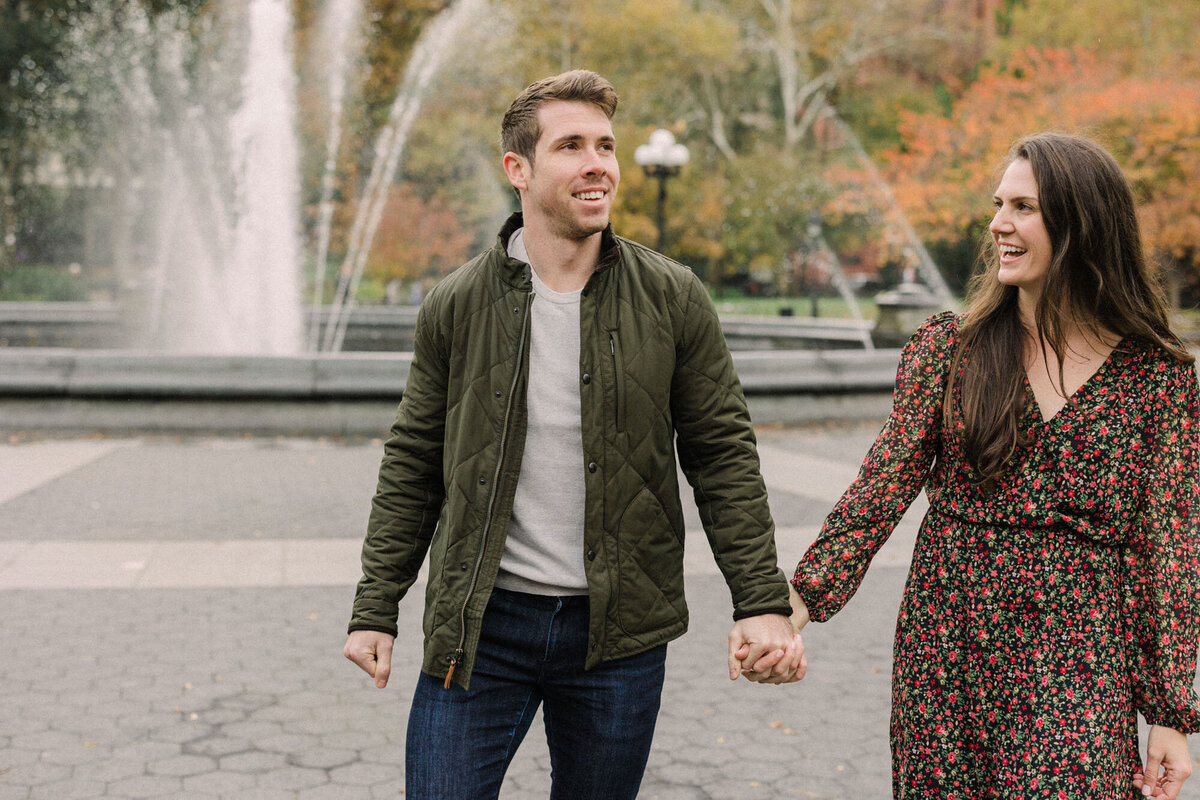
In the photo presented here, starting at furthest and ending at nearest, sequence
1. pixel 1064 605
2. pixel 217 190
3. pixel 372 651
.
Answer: pixel 217 190
pixel 372 651
pixel 1064 605

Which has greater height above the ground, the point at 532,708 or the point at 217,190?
the point at 217,190

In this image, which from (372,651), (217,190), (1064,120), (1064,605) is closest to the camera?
(1064,605)

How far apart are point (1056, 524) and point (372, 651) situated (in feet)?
4.75

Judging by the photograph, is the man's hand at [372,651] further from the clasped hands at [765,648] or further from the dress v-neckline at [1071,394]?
the dress v-neckline at [1071,394]

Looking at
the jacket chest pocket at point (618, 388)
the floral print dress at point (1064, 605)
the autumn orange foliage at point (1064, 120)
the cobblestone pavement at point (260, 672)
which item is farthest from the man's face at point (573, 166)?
the autumn orange foliage at point (1064, 120)

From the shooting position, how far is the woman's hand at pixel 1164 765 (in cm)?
244

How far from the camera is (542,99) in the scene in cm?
264

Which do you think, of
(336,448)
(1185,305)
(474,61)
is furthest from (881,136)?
(336,448)

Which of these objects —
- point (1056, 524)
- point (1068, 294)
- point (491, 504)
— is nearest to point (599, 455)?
point (491, 504)

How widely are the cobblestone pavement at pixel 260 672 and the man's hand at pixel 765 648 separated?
181 cm

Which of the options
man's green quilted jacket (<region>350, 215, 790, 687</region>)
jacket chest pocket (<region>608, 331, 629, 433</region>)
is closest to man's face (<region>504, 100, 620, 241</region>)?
man's green quilted jacket (<region>350, 215, 790, 687</region>)

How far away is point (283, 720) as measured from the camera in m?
4.97

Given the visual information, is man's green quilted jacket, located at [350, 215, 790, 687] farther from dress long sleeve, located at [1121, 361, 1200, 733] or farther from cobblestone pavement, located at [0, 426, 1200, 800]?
cobblestone pavement, located at [0, 426, 1200, 800]

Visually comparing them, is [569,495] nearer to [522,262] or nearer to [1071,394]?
[522,262]
